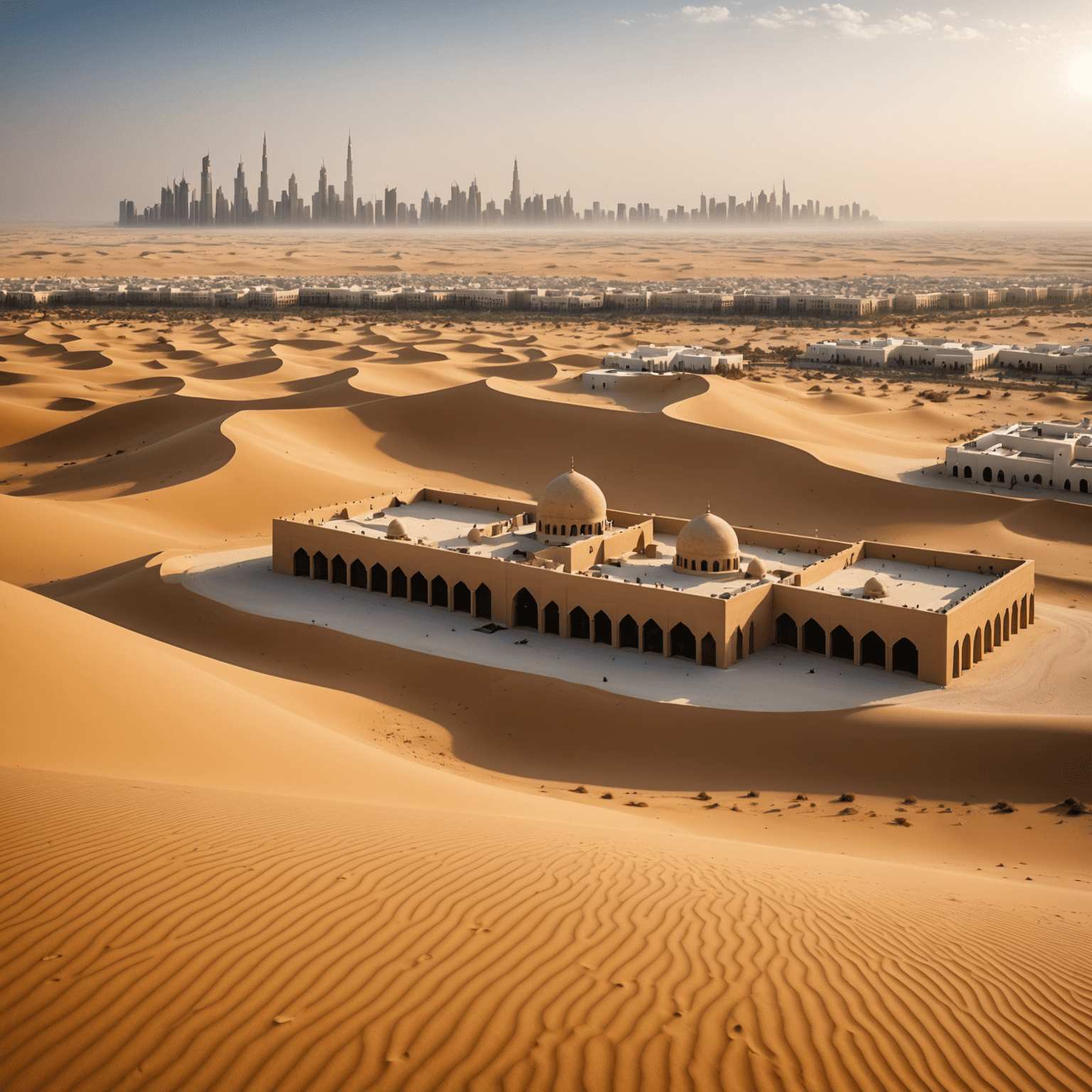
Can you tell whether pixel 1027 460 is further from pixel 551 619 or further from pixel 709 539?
pixel 551 619

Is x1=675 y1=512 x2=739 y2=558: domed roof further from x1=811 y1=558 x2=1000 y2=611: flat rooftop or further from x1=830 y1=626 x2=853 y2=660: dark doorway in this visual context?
x1=830 y1=626 x2=853 y2=660: dark doorway

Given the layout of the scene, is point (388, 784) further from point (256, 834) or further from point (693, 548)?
point (693, 548)

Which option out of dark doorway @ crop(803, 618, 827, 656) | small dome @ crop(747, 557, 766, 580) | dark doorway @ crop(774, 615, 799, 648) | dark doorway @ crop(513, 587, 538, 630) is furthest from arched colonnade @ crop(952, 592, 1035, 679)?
dark doorway @ crop(513, 587, 538, 630)

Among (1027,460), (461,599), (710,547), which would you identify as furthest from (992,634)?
(1027,460)

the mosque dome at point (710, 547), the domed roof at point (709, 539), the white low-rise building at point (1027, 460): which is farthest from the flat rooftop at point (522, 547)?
the white low-rise building at point (1027, 460)

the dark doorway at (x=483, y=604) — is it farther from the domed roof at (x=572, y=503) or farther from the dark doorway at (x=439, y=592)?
the domed roof at (x=572, y=503)

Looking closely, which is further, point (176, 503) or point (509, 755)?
point (176, 503)

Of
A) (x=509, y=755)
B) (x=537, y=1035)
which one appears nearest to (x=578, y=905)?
(x=537, y=1035)
